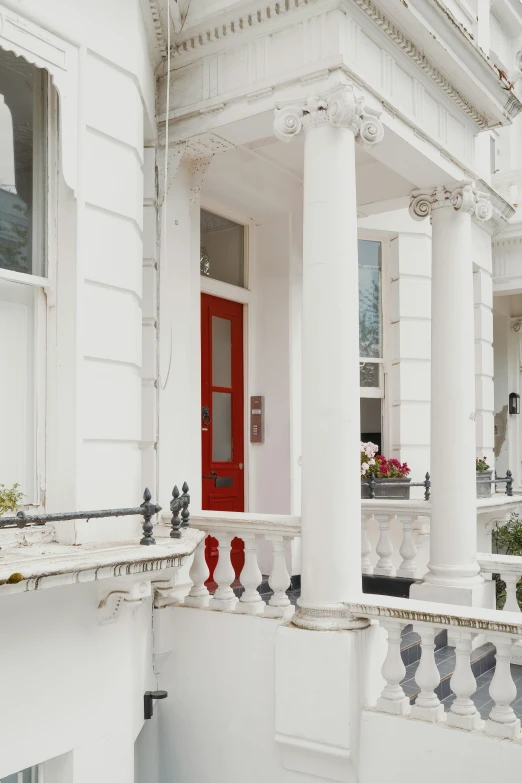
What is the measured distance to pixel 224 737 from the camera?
4492 millimetres

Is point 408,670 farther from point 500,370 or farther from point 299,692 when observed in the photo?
point 500,370

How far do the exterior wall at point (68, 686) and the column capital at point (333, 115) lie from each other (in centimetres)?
278

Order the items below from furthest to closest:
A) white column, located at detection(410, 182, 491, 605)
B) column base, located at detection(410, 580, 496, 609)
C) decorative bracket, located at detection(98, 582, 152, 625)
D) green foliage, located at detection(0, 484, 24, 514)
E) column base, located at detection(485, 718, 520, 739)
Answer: white column, located at detection(410, 182, 491, 605) → column base, located at detection(410, 580, 496, 609) → column base, located at detection(485, 718, 520, 739) → decorative bracket, located at detection(98, 582, 152, 625) → green foliage, located at detection(0, 484, 24, 514)

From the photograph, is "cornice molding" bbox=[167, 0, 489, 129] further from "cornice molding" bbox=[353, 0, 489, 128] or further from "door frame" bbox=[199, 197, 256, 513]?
"door frame" bbox=[199, 197, 256, 513]

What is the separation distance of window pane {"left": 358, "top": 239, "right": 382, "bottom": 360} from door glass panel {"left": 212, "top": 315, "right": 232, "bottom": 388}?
5.92 feet

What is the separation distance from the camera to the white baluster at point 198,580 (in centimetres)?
476

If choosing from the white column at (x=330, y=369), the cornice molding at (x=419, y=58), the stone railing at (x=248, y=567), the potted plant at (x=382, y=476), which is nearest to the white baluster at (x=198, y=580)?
the stone railing at (x=248, y=567)

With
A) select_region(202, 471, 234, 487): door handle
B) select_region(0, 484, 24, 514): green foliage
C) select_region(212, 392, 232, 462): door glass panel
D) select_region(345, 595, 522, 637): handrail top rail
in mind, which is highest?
select_region(212, 392, 232, 462): door glass panel

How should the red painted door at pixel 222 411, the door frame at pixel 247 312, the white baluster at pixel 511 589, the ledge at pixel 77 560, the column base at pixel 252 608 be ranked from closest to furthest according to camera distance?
the ledge at pixel 77 560, the column base at pixel 252 608, the white baluster at pixel 511 589, the red painted door at pixel 222 411, the door frame at pixel 247 312

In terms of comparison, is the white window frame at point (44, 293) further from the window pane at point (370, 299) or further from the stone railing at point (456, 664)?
the window pane at point (370, 299)

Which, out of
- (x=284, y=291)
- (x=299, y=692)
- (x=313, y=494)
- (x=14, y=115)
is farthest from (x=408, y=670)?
(x=14, y=115)

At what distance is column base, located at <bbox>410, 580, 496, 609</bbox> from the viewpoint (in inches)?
218

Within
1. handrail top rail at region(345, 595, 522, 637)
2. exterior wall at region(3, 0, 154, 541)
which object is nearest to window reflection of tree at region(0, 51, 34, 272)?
exterior wall at region(3, 0, 154, 541)

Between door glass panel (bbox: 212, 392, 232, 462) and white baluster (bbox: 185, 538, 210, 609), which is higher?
door glass panel (bbox: 212, 392, 232, 462)
